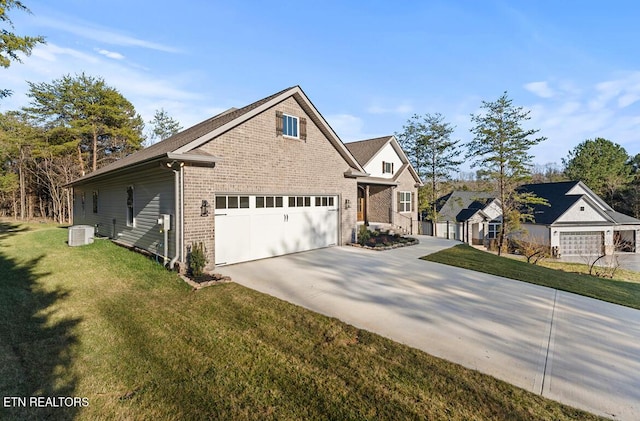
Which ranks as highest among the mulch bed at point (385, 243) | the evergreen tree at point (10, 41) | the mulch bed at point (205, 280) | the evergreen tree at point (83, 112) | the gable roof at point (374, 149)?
the evergreen tree at point (83, 112)

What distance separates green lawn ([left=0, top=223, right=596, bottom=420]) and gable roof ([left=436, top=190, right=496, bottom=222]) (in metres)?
25.3

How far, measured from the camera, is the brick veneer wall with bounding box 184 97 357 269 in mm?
8336

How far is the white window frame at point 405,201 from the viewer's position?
71.7 feet

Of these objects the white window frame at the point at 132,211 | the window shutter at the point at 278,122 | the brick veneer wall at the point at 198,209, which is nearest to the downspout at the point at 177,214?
the brick veneer wall at the point at 198,209

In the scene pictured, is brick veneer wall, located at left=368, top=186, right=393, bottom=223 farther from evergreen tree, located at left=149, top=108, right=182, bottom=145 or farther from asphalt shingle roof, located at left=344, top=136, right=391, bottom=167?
evergreen tree, located at left=149, top=108, right=182, bottom=145

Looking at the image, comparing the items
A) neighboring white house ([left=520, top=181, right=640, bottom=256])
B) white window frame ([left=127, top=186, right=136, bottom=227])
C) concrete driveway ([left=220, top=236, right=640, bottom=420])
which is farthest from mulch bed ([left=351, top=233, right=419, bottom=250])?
neighboring white house ([left=520, top=181, right=640, bottom=256])

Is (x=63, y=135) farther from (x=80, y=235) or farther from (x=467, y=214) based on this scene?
(x=467, y=214)

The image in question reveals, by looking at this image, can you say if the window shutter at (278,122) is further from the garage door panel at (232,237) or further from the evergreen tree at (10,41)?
the evergreen tree at (10,41)

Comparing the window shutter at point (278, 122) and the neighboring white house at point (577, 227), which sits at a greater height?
the window shutter at point (278, 122)

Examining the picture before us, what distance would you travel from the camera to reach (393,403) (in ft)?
10.1

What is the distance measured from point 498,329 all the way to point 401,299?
1.87 meters

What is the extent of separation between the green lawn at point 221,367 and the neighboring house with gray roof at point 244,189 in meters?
2.81

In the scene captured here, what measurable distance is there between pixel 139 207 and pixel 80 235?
3555mm

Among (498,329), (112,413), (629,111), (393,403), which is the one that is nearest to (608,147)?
(629,111)
